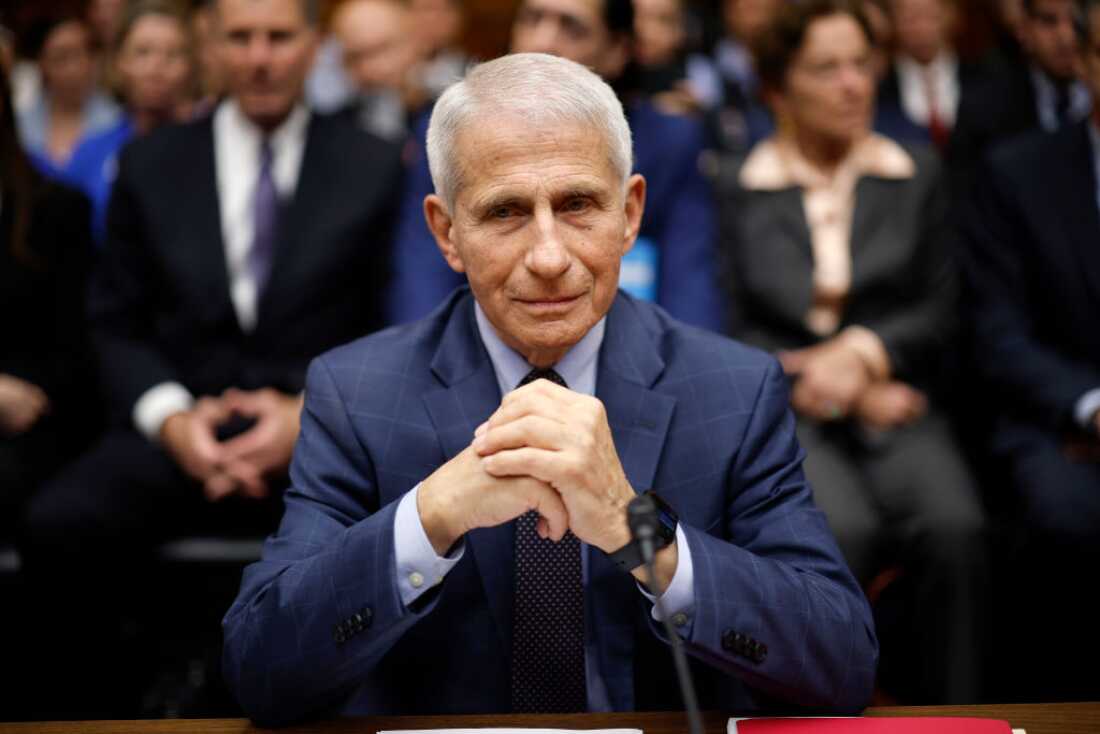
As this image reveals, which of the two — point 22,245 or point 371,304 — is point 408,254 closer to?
point 371,304

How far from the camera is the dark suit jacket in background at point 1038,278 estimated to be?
2871 millimetres

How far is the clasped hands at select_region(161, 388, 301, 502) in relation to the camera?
9.00ft

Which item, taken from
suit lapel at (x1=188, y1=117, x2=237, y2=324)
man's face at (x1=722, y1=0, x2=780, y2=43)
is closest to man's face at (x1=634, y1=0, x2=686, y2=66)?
man's face at (x1=722, y1=0, x2=780, y2=43)

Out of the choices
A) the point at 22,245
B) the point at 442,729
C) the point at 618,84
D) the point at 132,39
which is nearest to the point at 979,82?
the point at 618,84

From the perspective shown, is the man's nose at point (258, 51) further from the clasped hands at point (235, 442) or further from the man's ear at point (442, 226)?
the man's ear at point (442, 226)

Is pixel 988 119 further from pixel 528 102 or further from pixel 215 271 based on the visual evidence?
pixel 528 102

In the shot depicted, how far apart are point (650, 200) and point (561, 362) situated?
53.6 inches

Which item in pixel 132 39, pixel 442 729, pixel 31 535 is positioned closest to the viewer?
pixel 442 729

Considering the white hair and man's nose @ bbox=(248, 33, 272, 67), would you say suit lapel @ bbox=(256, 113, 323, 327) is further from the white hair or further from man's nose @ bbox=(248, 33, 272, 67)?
the white hair

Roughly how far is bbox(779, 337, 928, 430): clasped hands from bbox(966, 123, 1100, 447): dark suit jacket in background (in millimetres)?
253

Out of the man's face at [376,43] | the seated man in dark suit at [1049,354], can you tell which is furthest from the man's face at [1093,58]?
the man's face at [376,43]

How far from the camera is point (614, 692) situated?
1.58m

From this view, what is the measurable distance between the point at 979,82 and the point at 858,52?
1746mm

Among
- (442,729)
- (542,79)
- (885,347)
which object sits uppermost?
(542,79)
